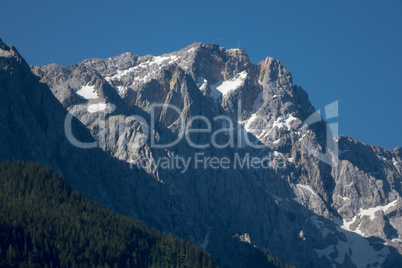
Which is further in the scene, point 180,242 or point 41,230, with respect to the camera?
point 180,242

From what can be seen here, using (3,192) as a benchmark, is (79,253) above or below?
below

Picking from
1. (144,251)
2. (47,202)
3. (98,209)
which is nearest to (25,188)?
(47,202)

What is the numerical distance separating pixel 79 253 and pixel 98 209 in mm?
23428

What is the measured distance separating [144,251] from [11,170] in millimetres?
38364

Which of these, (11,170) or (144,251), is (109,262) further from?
(11,170)

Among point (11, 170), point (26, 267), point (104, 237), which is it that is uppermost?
point (11, 170)

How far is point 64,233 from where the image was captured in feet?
570

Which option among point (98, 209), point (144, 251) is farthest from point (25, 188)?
point (144, 251)

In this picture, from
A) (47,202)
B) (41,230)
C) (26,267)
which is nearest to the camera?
(26,267)

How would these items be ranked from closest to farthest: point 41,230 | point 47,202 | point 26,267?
1. point 26,267
2. point 41,230
3. point 47,202

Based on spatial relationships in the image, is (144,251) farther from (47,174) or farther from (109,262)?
(47,174)

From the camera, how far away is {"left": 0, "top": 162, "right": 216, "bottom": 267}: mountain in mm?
165125

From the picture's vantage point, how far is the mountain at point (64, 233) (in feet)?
542

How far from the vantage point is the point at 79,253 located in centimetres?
17088
